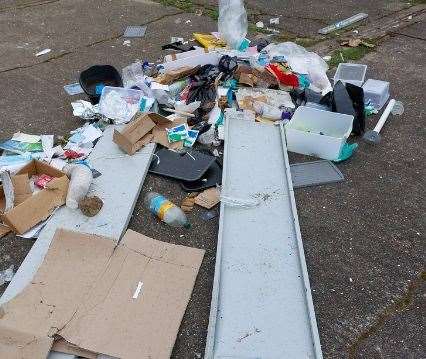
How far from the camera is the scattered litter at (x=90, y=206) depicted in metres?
2.84

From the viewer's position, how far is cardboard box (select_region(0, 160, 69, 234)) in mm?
2719

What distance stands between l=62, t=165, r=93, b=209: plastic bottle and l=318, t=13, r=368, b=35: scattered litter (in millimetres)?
4226

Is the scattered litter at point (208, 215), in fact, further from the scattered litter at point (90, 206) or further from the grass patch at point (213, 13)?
the grass patch at point (213, 13)

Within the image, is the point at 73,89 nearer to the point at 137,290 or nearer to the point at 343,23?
the point at 137,290

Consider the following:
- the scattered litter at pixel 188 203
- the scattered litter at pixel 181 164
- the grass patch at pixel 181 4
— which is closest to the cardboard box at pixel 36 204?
the scattered litter at pixel 181 164

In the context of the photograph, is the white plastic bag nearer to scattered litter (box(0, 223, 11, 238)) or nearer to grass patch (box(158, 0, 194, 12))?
grass patch (box(158, 0, 194, 12))

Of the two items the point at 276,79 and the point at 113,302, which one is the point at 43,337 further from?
the point at 276,79

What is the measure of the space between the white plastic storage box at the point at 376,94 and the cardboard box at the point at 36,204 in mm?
2938

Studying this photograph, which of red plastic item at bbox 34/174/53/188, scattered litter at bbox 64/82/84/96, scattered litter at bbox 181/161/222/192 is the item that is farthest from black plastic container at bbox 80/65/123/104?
scattered litter at bbox 181/161/222/192

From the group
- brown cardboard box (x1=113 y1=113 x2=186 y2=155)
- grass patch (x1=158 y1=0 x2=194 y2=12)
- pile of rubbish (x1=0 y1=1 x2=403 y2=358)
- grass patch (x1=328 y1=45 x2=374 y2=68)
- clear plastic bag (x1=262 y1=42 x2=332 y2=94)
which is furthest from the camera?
grass patch (x1=158 y1=0 x2=194 y2=12)

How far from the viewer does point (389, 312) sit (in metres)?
2.39

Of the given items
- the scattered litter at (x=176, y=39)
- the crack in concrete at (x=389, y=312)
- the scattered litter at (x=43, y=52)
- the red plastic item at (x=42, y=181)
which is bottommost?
the scattered litter at (x=43, y=52)

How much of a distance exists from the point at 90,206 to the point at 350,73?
10.2 feet

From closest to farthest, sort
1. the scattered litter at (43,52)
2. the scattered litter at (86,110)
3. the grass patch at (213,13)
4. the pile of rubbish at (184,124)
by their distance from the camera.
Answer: the pile of rubbish at (184,124), the scattered litter at (86,110), the scattered litter at (43,52), the grass patch at (213,13)
